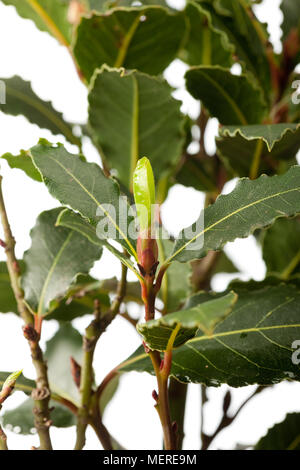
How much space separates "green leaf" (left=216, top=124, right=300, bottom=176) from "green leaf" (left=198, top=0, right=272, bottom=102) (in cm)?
11

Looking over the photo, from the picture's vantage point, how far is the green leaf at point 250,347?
1.62 feet

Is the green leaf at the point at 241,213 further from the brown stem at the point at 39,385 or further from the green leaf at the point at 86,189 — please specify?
the brown stem at the point at 39,385

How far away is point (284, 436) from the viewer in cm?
66

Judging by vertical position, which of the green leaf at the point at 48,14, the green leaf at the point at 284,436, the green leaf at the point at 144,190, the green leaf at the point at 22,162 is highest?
the green leaf at the point at 48,14

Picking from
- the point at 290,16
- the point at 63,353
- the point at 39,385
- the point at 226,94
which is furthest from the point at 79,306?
the point at 290,16

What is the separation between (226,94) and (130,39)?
121mm

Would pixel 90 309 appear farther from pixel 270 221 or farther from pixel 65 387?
pixel 270 221

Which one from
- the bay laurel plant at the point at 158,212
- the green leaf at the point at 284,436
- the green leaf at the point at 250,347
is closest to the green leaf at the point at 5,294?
the bay laurel plant at the point at 158,212

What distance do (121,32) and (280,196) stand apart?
303 millimetres

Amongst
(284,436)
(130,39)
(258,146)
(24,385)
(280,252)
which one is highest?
(130,39)

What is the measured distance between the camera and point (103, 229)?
0.46m

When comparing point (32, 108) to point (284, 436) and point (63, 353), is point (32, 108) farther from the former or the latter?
point (284, 436)

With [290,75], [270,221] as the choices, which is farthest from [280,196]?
[290,75]

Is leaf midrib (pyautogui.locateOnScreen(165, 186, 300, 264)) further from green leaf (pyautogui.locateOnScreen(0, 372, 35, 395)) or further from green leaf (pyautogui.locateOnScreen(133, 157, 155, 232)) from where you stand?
green leaf (pyautogui.locateOnScreen(0, 372, 35, 395))
